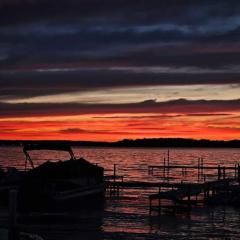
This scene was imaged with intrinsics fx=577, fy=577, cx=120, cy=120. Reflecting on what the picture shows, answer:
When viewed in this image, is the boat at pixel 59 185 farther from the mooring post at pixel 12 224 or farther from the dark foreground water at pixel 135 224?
the mooring post at pixel 12 224

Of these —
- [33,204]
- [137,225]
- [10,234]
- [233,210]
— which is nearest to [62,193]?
[33,204]

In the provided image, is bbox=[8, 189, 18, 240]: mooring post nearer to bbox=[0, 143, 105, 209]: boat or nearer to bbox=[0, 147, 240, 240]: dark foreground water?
bbox=[0, 147, 240, 240]: dark foreground water

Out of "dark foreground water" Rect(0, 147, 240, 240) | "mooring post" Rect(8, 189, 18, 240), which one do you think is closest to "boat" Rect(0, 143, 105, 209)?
"dark foreground water" Rect(0, 147, 240, 240)

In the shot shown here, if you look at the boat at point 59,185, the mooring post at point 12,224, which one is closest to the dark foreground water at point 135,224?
the boat at point 59,185

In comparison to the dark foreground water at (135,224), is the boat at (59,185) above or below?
above

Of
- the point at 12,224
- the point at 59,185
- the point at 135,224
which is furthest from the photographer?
the point at 59,185

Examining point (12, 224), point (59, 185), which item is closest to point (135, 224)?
point (59, 185)

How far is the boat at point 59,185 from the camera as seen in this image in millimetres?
26438

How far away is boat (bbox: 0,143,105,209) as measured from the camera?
26.4m

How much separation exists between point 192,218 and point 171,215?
4.50 ft

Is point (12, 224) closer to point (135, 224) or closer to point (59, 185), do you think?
point (135, 224)

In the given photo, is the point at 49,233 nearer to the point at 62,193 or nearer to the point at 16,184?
the point at 62,193

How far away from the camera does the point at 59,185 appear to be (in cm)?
2853

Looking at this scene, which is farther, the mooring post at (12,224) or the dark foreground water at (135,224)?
the dark foreground water at (135,224)
